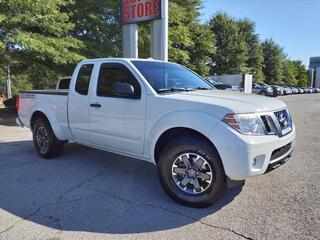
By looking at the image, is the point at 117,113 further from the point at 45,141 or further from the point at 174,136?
the point at 45,141

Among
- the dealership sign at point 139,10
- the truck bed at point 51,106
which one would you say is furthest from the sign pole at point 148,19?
the truck bed at point 51,106

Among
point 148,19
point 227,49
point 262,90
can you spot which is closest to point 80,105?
point 148,19

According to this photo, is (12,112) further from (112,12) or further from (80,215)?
(80,215)

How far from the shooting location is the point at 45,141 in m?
6.36

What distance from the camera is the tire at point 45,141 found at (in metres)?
6.21

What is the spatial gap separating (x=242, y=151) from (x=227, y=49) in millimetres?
40049

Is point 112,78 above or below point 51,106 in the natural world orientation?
above

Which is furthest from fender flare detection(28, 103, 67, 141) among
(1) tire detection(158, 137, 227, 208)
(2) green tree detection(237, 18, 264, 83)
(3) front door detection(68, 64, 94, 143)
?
(2) green tree detection(237, 18, 264, 83)

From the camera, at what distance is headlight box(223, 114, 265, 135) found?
364 centimetres

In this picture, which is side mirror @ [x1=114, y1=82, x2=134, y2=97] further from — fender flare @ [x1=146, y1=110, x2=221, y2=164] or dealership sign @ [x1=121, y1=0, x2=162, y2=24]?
dealership sign @ [x1=121, y1=0, x2=162, y2=24]

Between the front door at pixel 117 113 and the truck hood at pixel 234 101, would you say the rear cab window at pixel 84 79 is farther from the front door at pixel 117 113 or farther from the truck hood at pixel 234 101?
the truck hood at pixel 234 101

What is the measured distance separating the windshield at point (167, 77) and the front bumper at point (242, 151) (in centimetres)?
127

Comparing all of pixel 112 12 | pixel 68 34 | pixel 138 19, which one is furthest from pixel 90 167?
pixel 112 12

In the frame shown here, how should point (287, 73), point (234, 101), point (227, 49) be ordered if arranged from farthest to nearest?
point (287, 73)
point (227, 49)
point (234, 101)
